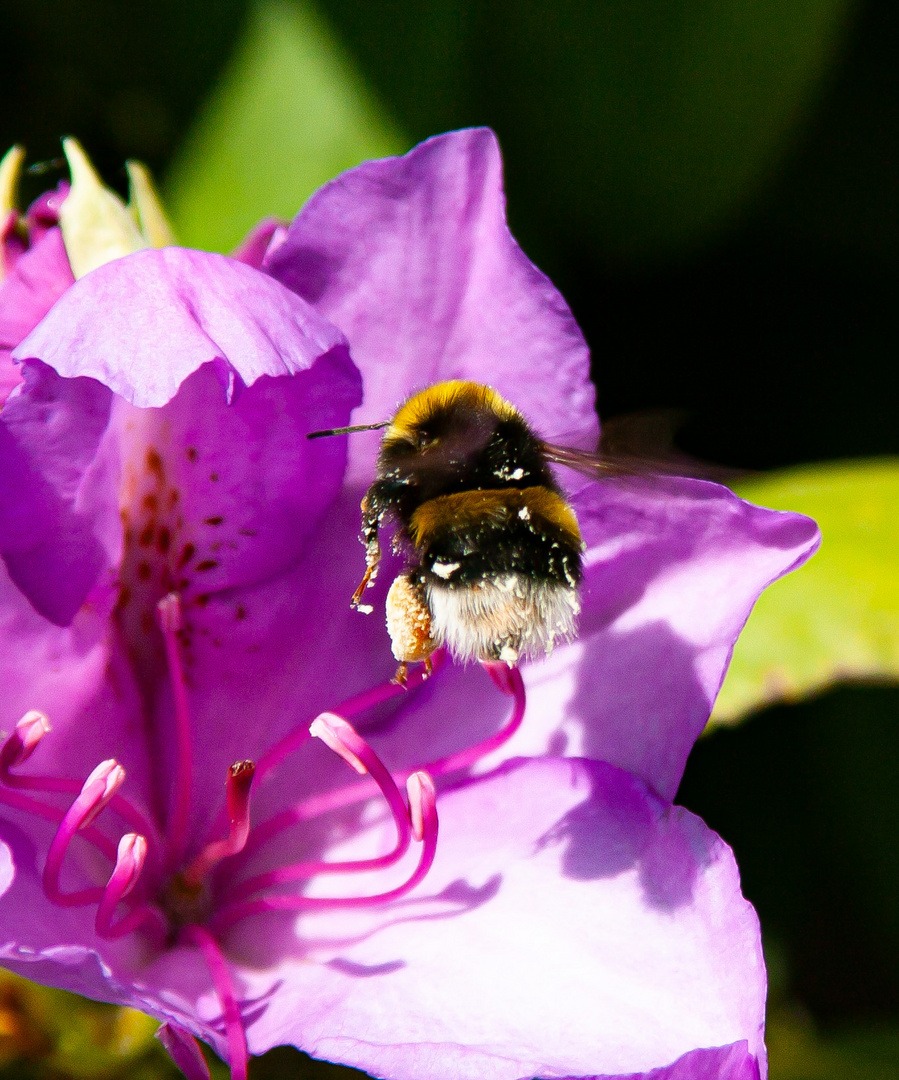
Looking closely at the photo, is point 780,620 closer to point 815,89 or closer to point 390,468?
point 390,468

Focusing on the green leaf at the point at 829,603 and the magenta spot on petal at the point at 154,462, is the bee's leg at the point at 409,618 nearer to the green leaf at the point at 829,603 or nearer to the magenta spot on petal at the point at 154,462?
the magenta spot on petal at the point at 154,462

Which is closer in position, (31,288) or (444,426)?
(444,426)

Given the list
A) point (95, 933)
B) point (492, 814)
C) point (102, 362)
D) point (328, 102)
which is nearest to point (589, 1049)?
point (492, 814)

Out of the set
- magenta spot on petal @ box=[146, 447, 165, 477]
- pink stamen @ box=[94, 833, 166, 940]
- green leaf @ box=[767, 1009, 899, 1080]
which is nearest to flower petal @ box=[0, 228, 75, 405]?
magenta spot on petal @ box=[146, 447, 165, 477]

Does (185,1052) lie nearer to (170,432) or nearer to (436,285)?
(170,432)

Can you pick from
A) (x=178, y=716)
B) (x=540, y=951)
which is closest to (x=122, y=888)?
(x=178, y=716)

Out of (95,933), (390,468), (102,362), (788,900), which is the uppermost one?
(102,362)

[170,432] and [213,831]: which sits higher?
[170,432]
